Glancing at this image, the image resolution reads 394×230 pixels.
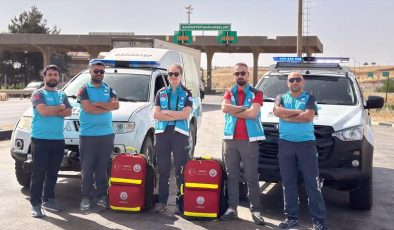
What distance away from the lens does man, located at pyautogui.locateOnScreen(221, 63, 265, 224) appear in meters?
6.06

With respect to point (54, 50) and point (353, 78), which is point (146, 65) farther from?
point (54, 50)

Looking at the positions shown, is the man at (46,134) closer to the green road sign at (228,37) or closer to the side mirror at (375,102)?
the side mirror at (375,102)

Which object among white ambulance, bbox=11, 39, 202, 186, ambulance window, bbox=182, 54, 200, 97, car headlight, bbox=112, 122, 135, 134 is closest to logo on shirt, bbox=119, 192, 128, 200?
white ambulance, bbox=11, 39, 202, 186

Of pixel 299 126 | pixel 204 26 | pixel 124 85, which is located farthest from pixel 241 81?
pixel 204 26

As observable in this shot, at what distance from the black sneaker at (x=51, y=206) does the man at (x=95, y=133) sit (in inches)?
12.5

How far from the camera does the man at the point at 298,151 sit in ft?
18.7

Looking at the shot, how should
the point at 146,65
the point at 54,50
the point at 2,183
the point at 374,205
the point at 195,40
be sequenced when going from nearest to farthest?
1. the point at 374,205
2. the point at 2,183
3. the point at 146,65
4. the point at 195,40
5. the point at 54,50

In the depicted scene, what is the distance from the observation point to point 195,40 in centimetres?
4631

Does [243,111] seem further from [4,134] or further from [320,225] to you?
[4,134]

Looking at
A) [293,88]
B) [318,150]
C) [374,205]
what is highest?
[293,88]

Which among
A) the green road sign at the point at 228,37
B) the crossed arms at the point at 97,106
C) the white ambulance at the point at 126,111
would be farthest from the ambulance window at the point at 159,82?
the green road sign at the point at 228,37

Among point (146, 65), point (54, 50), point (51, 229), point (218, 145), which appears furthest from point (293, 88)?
point (54, 50)

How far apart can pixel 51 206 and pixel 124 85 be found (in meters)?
2.85

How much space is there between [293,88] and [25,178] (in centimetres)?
433
